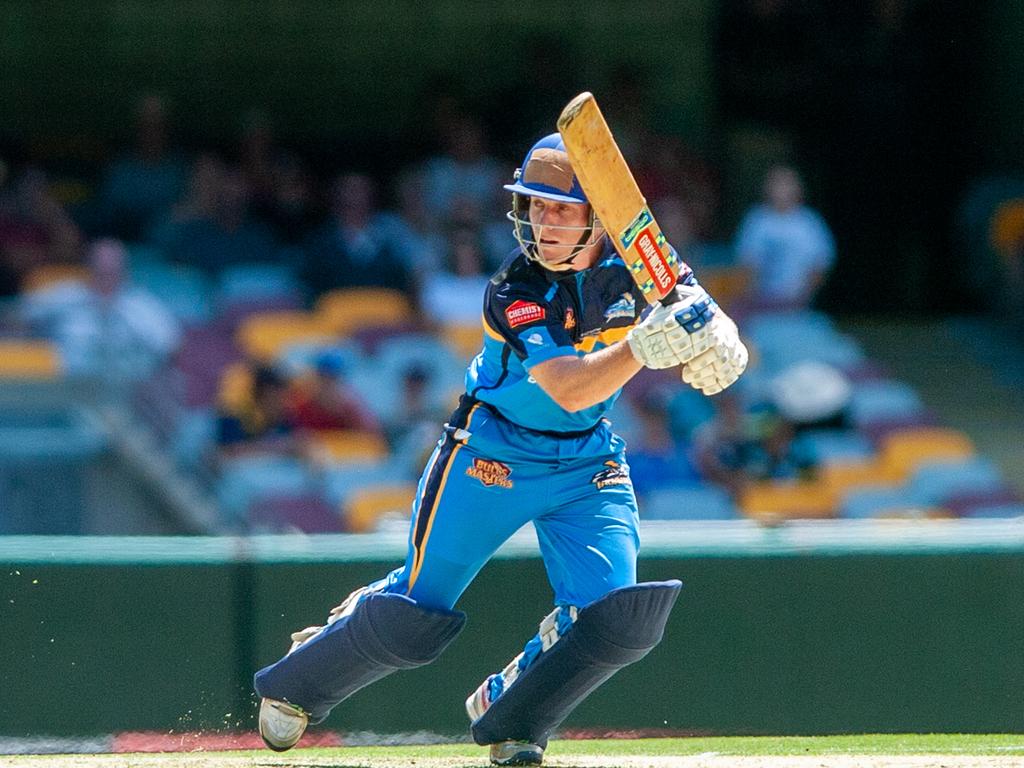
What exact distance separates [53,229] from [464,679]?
5.48 metres

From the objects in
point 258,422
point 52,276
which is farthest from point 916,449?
point 52,276

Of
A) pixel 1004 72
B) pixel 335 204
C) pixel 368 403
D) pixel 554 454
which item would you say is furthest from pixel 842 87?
pixel 554 454

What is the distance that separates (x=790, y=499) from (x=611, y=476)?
4624 millimetres

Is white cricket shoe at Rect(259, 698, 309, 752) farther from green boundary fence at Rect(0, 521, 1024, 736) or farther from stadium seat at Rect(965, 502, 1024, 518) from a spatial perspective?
stadium seat at Rect(965, 502, 1024, 518)

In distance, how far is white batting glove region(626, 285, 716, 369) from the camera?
14.1ft

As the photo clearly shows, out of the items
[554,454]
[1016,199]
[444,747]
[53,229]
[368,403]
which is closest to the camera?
[554,454]

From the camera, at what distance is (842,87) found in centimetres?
1248

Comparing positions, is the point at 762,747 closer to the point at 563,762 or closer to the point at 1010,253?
the point at 563,762

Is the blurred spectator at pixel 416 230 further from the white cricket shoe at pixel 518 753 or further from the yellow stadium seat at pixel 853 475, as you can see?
the white cricket shoe at pixel 518 753

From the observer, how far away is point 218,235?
10641mm

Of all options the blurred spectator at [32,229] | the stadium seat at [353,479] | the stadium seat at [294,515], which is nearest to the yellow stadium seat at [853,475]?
the stadium seat at [353,479]

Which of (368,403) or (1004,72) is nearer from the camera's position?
(368,403)

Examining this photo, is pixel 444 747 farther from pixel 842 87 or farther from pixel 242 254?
pixel 842 87

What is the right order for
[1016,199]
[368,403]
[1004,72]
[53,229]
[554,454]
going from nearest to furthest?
[554,454] → [368,403] → [53,229] → [1016,199] → [1004,72]
